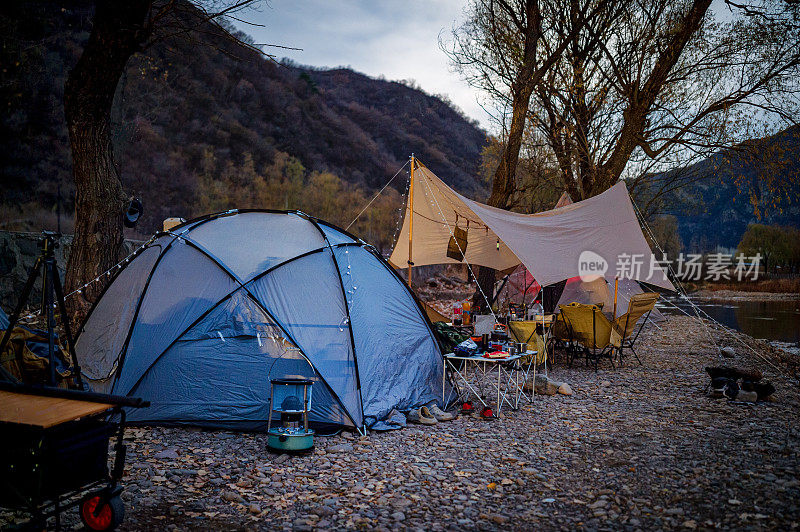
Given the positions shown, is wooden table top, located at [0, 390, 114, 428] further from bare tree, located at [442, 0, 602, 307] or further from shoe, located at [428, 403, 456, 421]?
bare tree, located at [442, 0, 602, 307]

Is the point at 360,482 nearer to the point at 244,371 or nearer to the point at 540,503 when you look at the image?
the point at 540,503

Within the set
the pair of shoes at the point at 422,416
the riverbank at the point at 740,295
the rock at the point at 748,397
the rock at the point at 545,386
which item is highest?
the riverbank at the point at 740,295

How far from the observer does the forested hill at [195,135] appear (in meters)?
17.8

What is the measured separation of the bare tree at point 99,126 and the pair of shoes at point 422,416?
456cm

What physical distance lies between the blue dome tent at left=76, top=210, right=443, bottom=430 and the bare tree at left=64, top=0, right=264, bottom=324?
184cm

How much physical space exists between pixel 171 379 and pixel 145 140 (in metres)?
26.7

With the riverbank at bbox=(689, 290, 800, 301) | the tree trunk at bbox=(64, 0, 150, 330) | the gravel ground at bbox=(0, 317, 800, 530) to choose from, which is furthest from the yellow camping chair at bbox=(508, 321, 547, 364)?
the riverbank at bbox=(689, 290, 800, 301)

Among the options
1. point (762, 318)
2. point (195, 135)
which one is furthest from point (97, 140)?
point (195, 135)

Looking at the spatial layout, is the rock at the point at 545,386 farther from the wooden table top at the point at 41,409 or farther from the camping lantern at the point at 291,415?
the wooden table top at the point at 41,409

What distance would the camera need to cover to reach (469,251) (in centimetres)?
1029

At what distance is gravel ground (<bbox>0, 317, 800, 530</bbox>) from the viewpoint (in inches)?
140

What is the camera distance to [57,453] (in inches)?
112

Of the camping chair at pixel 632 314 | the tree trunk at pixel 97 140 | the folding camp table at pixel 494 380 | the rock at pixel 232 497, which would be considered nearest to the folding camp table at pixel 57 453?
the rock at pixel 232 497

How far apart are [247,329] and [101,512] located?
239 cm
